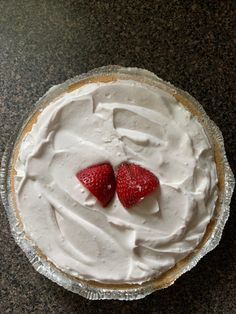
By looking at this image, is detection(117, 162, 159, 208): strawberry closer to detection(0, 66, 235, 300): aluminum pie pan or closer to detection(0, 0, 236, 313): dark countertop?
detection(0, 66, 235, 300): aluminum pie pan

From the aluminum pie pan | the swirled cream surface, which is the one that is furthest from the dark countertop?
the swirled cream surface

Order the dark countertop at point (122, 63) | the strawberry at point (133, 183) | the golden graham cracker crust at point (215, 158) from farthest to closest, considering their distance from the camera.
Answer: the dark countertop at point (122, 63) < the golden graham cracker crust at point (215, 158) < the strawberry at point (133, 183)

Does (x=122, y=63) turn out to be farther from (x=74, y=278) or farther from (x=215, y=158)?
(x=74, y=278)

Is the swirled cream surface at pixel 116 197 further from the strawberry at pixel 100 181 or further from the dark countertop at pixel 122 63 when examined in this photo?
the dark countertop at pixel 122 63

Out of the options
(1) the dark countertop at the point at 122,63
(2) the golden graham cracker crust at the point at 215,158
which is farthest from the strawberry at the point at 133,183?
(1) the dark countertop at the point at 122,63

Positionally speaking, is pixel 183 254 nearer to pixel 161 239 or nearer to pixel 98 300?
pixel 161 239

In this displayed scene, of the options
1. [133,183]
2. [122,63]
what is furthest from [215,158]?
[122,63]


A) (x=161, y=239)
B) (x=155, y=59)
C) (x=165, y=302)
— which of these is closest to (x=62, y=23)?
(x=155, y=59)

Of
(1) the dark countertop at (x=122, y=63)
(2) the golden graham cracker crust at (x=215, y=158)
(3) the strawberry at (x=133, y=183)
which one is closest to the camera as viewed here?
(3) the strawberry at (x=133, y=183)

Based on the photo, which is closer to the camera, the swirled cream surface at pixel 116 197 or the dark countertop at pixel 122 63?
the swirled cream surface at pixel 116 197
